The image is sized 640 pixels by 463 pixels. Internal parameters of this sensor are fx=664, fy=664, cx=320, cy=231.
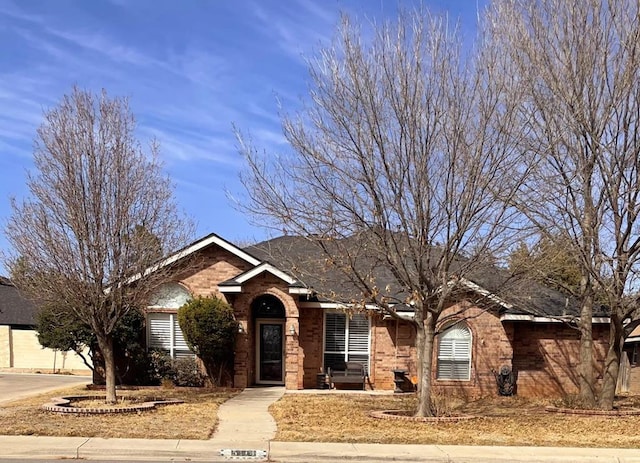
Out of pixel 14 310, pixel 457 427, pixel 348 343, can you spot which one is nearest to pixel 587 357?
pixel 457 427

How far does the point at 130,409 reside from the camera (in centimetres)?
1354

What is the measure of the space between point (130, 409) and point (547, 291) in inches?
500

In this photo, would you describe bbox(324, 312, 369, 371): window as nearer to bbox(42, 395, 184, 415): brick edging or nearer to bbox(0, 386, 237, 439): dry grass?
bbox(0, 386, 237, 439): dry grass

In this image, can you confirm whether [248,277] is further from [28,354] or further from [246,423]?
[28,354]

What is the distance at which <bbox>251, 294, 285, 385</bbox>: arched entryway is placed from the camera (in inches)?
798

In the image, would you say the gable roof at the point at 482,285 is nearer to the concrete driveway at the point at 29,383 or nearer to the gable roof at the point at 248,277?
the gable roof at the point at 248,277

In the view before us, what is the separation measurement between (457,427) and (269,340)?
29.5ft

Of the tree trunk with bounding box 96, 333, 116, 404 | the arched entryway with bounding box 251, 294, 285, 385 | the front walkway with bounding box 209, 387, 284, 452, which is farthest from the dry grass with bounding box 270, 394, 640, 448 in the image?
the arched entryway with bounding box 251, 294, 285, 385

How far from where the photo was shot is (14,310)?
3155 centimetres

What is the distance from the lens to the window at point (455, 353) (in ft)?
62.8

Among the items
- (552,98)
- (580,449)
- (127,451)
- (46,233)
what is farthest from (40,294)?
(552,98)

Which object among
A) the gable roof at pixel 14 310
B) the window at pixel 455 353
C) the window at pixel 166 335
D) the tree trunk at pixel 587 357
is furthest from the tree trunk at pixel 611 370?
the gable roof at pixel 14 310

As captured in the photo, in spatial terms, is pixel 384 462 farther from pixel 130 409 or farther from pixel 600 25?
pixel 600 25

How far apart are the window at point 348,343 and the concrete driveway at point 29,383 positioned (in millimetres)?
8389
